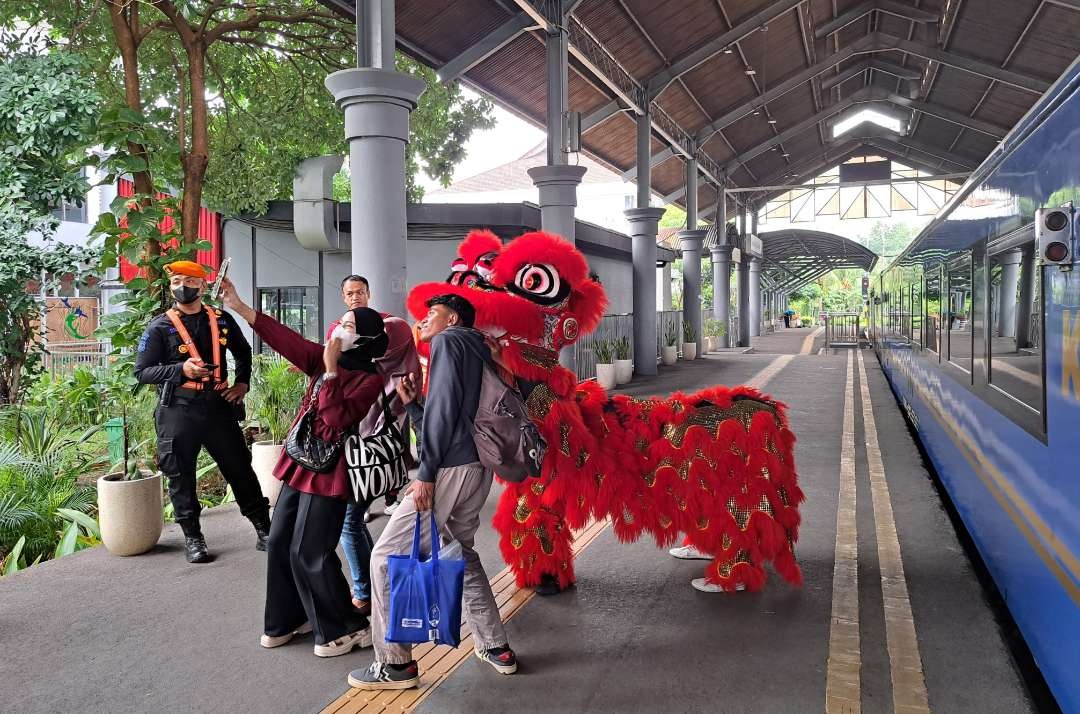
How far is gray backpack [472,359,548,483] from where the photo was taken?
11.4 feet

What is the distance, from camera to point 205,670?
3.65 meters

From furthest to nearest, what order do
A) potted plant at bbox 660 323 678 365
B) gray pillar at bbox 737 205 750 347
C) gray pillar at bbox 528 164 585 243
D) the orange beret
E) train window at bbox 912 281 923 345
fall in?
gray pillar at bbox 737 205 750 347
potted plant at bbox 660 323 678 365
gray pillar at bbox 528 164 585 243
train window at bbox 912 281 923 345
the orange beret

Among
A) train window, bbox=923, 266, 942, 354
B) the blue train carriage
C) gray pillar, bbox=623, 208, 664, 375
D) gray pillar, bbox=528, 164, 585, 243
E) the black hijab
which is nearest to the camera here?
the blue train carriage

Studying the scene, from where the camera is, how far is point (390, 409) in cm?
395

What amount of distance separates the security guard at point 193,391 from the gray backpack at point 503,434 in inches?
90.5

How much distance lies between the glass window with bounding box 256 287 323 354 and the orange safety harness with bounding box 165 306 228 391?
41.6 feet

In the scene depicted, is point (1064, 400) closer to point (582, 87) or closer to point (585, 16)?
point (585, 16)

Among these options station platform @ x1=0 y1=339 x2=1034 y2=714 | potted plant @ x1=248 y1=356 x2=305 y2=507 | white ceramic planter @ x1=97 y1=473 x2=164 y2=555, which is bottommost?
station platform @ x1=0 y1=339 x2=1034 y2=714

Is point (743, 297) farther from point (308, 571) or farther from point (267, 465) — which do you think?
point (308, 571)

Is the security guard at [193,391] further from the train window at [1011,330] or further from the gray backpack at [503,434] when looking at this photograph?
the train window at [1011,330]

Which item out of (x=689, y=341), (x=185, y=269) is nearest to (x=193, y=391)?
(x=185, y=269)

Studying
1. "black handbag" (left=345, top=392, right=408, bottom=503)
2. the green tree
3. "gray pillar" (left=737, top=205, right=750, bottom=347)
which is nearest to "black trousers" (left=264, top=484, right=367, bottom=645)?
"black handbag" (left=345, top=392, right=408, bottom=503)

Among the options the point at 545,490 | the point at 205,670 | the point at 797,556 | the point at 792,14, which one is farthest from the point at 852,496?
the point at 792,14

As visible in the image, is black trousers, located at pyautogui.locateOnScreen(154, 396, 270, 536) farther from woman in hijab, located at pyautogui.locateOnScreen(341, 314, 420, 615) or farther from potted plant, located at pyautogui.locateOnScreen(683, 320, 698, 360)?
potted plant, located at pyautogui.locateOnScreen(683, 320, 698, 360)
